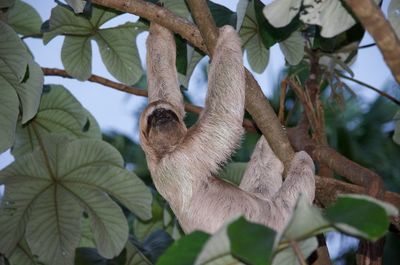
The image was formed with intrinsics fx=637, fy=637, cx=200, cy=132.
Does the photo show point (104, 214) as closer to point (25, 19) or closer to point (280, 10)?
point (25, 19)

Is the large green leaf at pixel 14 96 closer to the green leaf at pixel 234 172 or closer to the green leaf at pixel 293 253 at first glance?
the green leaf at pixel 234 172

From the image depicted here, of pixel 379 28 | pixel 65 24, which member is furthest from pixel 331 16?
pixel 65 24

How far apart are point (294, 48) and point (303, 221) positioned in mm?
3687

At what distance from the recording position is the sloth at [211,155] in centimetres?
497

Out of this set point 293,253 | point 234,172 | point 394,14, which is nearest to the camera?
point 293,253

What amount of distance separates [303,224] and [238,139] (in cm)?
258

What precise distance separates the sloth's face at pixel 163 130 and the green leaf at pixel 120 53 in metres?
1.13

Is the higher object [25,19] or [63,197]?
[25,19]

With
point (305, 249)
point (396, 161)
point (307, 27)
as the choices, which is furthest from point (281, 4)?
point (396, 161)

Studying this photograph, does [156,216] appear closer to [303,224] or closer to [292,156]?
[292,156]

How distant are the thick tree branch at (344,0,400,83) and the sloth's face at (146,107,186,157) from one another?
2644mm

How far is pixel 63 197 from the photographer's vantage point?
5680 millimetres

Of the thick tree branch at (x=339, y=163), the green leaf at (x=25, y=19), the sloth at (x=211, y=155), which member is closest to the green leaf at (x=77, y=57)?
the green leaf at (x=25, y=19)

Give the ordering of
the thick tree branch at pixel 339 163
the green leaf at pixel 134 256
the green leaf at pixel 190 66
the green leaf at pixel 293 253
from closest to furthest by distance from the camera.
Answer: the green leaf at pixel 293 253 < the thick tree branch at pixel 339 163 < the green leaf at pixel 190 66 < the green leaf at pixel 134 256
